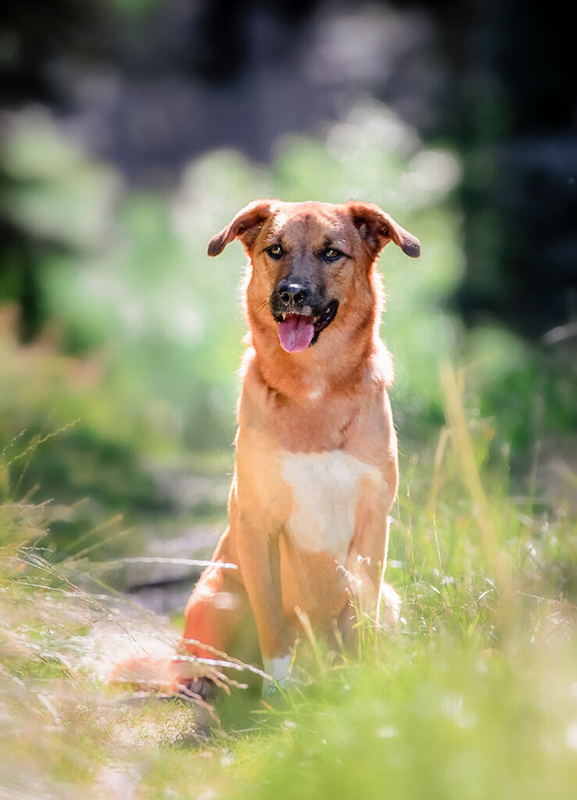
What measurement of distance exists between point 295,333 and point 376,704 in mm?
1348

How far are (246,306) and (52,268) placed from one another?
6487mm

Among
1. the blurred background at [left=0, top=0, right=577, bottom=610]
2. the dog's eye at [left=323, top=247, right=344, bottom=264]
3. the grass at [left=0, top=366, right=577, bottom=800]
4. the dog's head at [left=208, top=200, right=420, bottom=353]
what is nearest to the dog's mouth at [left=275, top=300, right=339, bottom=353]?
the dog's head at [left=208, top=200, right=420, bottom=353]

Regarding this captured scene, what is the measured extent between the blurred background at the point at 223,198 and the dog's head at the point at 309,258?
2.29m

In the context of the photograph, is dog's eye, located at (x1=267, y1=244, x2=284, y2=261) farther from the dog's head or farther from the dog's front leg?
the dog's front leg

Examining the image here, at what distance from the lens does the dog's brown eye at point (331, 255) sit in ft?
9.58

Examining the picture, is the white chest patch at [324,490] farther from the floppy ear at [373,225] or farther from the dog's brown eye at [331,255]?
the floppy ear at [373,225]

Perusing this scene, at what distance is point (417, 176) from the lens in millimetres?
8141

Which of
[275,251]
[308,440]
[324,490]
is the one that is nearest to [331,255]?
[275,251]

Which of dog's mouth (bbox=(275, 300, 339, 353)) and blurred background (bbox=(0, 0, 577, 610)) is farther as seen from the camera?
blurred background (bbox=(0, 0, 577, 610))

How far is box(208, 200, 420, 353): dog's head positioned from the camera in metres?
2.78

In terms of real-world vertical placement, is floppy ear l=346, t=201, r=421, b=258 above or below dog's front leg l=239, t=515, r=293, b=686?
above

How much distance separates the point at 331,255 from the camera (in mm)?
2928

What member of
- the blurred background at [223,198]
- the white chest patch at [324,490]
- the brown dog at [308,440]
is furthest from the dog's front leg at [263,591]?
the blurred background at [223,198]

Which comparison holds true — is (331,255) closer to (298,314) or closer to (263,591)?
(298,314)
